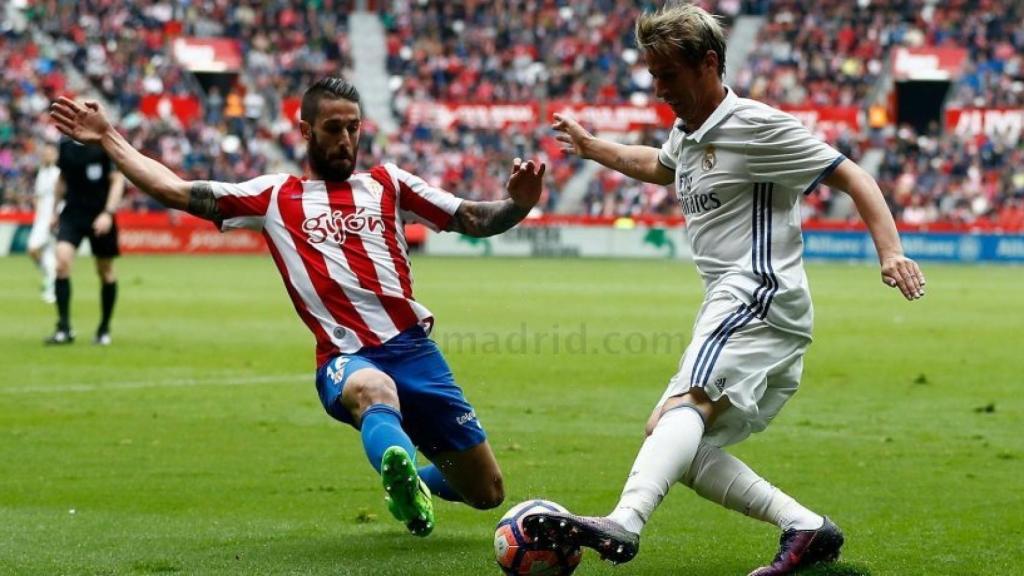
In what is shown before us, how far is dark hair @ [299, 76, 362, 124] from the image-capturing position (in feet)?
20.4

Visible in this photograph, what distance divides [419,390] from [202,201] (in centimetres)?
118

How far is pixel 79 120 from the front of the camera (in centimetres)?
609

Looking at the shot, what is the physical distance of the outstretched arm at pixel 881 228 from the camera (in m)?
5.29

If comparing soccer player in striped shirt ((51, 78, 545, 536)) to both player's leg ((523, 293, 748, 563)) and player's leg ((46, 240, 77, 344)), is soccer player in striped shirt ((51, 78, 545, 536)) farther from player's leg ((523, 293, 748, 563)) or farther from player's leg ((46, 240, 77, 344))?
player's leg ((46, 240, 77, 344))

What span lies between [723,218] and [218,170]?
4002 cm

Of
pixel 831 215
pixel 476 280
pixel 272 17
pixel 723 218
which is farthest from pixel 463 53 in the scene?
pixel 723 218

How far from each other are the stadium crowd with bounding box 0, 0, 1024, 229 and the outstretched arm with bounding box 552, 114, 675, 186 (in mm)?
36184

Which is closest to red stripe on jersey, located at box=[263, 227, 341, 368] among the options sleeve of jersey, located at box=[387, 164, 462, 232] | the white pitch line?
sleeve of jersey, located at box=[387, 164, 462, 232]

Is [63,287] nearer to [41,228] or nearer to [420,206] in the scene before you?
[41,228]

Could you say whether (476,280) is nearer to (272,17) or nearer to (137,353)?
(137,353)

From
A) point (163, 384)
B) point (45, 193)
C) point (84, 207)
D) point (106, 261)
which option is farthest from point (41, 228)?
point (163, 384)

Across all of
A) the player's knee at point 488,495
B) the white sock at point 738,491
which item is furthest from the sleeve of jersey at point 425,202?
the white sock at point 738,491

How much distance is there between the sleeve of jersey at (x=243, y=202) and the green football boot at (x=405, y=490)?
1490 mm

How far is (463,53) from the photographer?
169 ft
